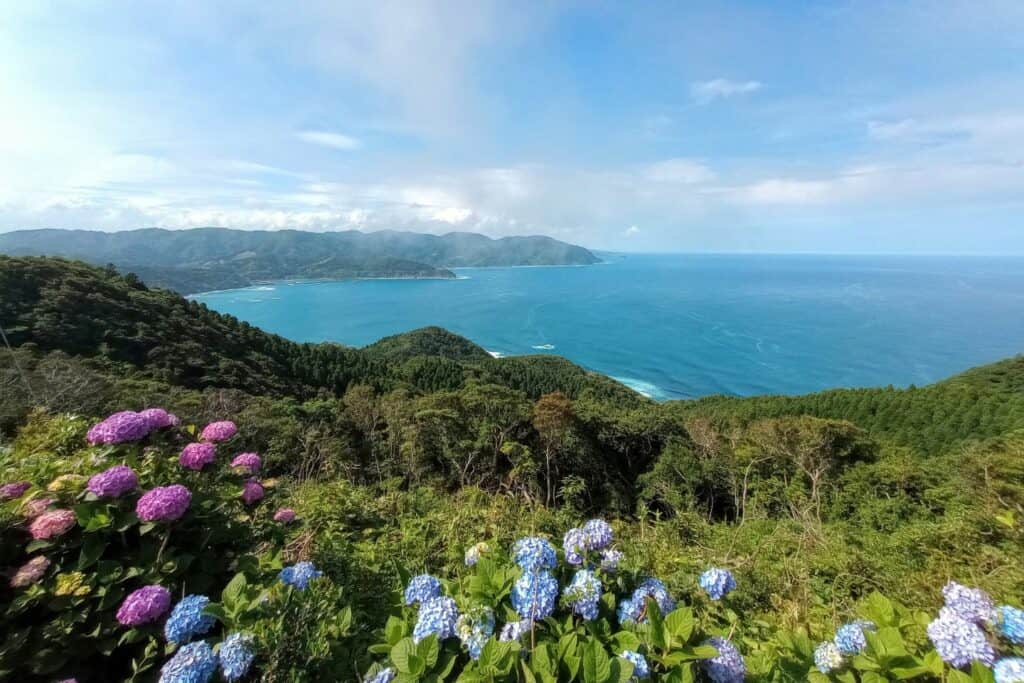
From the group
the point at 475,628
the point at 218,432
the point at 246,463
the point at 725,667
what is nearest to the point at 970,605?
the point at 725,667

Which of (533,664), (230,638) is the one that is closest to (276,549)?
(230,638)

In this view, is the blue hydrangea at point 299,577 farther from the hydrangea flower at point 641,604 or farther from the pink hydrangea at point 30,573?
Result: the hydrangea flower at point 641,604

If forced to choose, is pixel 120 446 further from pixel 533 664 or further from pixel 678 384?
pixel 678 384

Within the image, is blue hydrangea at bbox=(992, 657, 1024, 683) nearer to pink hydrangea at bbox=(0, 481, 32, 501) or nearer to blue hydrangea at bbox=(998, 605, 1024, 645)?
blue hydrangea at bbox=(998, 605, 1024, 645)

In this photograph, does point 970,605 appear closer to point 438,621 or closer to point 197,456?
point 438,621

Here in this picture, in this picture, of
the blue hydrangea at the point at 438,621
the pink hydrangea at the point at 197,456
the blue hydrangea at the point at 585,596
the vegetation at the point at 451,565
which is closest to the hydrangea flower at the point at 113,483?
the vegetation at the point at 451,565
